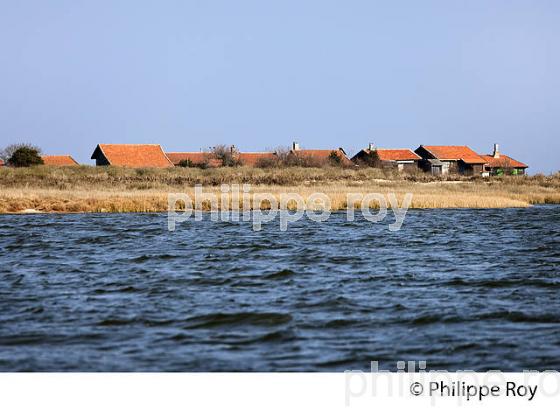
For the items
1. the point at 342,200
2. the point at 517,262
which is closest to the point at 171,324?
the point at 517,262

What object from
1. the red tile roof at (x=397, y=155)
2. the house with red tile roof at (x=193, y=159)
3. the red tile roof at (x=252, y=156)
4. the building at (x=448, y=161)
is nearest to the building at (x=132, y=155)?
the house with red tile roof at (x=193, y=159)

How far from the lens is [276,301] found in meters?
15.0

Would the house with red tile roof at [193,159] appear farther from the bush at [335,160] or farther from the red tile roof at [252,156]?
the bush at [335,160]

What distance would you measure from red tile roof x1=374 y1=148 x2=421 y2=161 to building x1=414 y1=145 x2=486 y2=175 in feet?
3.99

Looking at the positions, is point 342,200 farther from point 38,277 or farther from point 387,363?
point 387,363

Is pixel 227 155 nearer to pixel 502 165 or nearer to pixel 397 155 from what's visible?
pixel 397 155

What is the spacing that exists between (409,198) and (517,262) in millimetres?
20710

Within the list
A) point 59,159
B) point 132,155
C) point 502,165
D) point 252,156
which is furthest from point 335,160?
point 59,159

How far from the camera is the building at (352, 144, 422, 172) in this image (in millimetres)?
78125

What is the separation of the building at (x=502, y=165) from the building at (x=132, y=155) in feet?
106

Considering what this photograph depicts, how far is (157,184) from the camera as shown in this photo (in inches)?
2009

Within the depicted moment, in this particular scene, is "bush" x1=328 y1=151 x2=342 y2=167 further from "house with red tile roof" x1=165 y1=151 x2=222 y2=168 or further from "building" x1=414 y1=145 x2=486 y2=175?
"building" x1=414 y1=145 x2=486 y2=175
